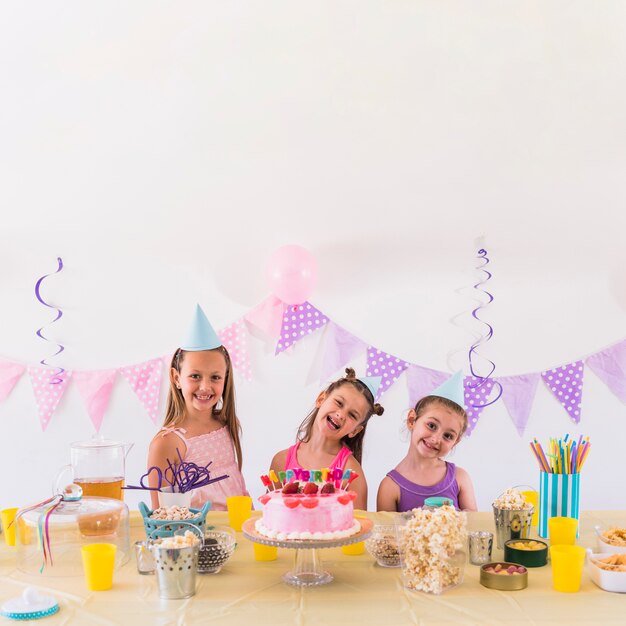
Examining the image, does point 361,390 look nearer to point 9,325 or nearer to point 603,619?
point 603,619

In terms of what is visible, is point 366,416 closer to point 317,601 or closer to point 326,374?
point 326,374

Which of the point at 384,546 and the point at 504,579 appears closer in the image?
the point at 504,579

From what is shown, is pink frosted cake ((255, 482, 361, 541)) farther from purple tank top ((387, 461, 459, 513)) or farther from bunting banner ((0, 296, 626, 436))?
bunting banner ((0, 296, 626, 436))

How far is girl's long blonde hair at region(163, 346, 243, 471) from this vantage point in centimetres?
269

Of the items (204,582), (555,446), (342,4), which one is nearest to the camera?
(204,582)

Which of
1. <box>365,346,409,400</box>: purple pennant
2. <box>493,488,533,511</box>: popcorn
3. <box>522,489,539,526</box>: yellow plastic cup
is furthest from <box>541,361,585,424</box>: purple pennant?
<box>493,488,533,511</box>: popcorn

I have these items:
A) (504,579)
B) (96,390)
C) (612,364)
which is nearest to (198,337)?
(96,390)

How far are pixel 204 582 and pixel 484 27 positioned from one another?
2528 millimetres

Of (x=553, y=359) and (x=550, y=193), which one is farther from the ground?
(x=550, y=193)

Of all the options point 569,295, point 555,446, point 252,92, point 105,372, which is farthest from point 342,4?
point 555,446

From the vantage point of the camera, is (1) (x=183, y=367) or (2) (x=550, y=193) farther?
(2) (x=550, y=193)

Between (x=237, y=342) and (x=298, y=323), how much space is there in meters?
0.26

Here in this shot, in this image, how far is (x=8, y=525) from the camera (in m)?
1.85

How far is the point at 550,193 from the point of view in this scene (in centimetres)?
329
